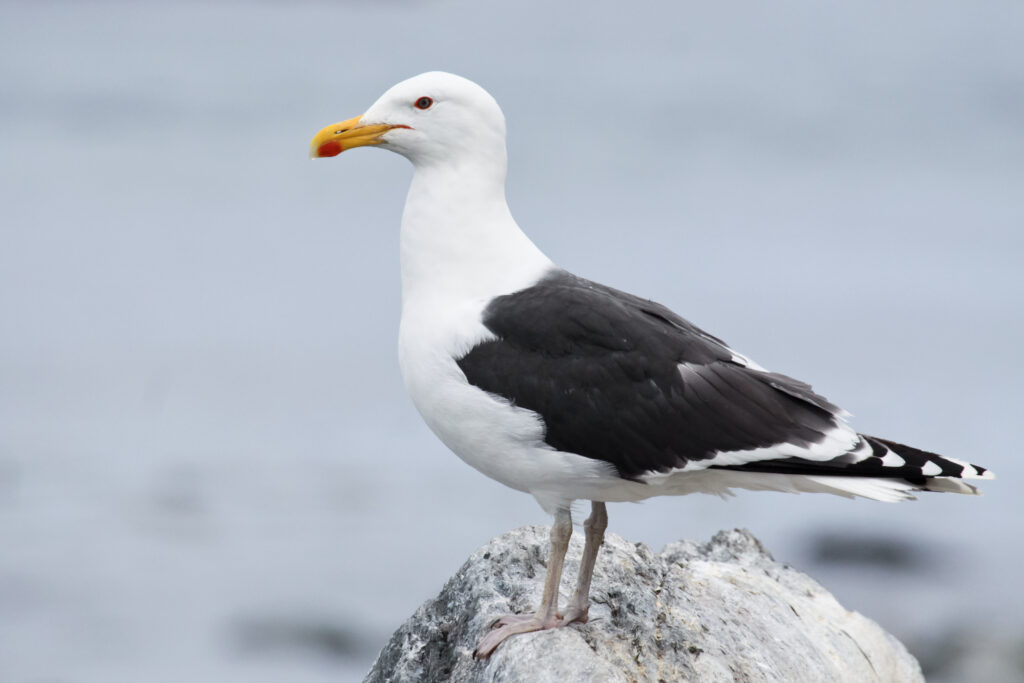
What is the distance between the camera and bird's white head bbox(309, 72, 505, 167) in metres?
6.20

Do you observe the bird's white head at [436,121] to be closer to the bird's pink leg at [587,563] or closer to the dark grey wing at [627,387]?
the dark grey wing at [627,387]

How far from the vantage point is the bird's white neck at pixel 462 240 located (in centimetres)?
610

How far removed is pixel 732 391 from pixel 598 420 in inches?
23.4

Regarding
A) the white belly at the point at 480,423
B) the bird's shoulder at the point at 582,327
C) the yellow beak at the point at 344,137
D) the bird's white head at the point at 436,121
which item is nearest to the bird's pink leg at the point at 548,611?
the white belly at the point at 480,423

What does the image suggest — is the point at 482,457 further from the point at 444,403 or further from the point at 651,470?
the point at 651,470

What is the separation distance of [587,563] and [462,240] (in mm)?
1533

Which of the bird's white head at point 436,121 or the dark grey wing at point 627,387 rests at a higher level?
the bird's white head at point 436,121

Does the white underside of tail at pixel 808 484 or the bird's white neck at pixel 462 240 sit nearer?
the white underside of tail at pixel 808 484

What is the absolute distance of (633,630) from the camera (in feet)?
19.5

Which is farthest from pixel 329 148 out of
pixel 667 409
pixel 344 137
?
pixel 667 409

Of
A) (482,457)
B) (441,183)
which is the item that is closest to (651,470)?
(482,457)

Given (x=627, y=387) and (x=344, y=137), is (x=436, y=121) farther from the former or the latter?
(x=627, y=387)

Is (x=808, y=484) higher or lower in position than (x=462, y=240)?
lower

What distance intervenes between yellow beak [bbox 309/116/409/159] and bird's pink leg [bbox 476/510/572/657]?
1.90 metres
